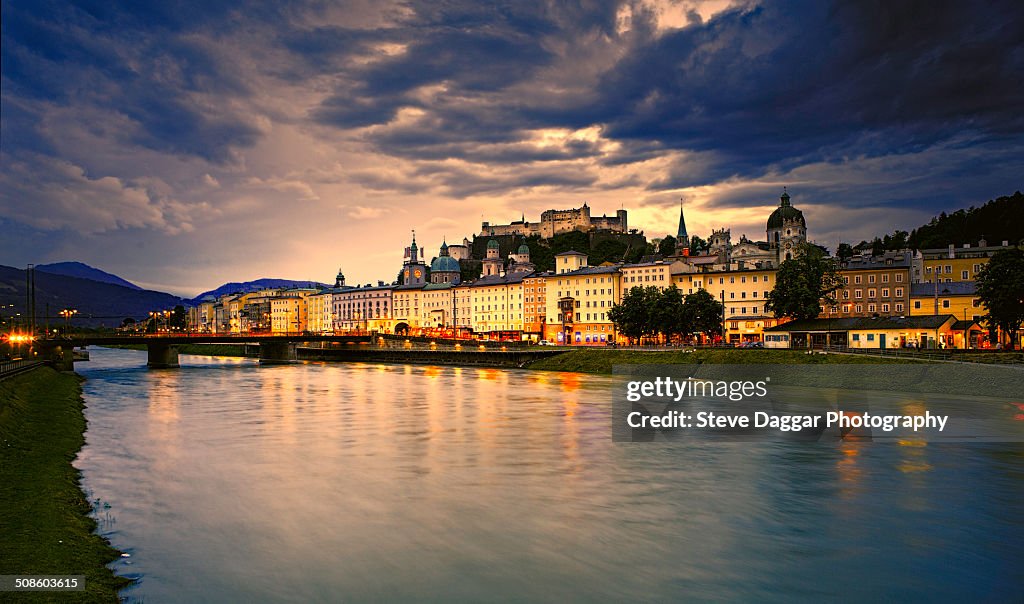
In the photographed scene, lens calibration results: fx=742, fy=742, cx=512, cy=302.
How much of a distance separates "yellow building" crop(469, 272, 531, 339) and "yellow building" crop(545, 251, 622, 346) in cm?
1522

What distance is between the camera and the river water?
584 inches

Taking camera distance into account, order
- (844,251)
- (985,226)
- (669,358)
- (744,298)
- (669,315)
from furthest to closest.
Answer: (844,251), (985,226), (744,298), (669,315), (669,358)

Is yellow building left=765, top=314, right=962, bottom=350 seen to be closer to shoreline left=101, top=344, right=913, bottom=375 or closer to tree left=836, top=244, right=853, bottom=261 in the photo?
shoreline left=101, top=344, right=913, bottom=375

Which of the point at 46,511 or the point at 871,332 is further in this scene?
the point at 871,332

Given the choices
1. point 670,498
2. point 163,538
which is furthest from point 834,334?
point 163,538

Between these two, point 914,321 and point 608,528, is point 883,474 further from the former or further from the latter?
point 914,321

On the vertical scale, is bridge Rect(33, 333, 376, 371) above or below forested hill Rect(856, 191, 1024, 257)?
below

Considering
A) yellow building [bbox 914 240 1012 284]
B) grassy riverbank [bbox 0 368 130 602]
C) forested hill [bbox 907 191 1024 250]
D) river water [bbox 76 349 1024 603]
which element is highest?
forested hill [bbox 907 191 1024 250]

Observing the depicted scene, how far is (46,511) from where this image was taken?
17.0 metres

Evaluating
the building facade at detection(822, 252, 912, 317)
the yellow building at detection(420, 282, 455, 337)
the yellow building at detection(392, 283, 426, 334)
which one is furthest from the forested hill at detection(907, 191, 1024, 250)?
the yellow building at detection(392, 283, 426, 334)

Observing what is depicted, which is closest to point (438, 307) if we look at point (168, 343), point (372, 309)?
point (372, 309)

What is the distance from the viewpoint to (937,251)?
99.2m

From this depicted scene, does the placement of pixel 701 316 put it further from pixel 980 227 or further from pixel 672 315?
pixel 980 227

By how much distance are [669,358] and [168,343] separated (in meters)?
64.8
